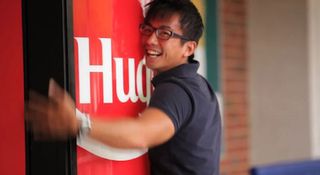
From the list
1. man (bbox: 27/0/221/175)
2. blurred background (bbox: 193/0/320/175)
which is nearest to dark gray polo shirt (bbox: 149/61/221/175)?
man (bbox: 27/0/221/175)

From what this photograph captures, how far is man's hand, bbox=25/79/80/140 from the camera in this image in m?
1.63

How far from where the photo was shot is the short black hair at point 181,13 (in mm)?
1993

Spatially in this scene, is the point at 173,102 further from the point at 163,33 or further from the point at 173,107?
the point at 163,33

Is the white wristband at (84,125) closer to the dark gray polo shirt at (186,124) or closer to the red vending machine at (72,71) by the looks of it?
the red vending machine at (72,71)

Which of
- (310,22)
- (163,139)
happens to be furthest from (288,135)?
(163,139)

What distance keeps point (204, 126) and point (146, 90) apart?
0.24 meters

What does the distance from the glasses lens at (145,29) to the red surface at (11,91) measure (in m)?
0.40

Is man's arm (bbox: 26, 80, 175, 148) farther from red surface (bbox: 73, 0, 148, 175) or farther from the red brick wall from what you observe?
the red brick wall

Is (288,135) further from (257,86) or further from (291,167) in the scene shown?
(291,167)

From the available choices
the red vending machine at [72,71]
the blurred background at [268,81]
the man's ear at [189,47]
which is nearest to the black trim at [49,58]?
the red vending machine at [72,71]

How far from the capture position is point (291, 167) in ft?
6.53

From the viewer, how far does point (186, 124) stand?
6.36 ft

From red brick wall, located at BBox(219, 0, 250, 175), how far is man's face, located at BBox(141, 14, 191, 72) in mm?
2465

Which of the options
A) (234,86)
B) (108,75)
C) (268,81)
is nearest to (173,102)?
(108,75)
